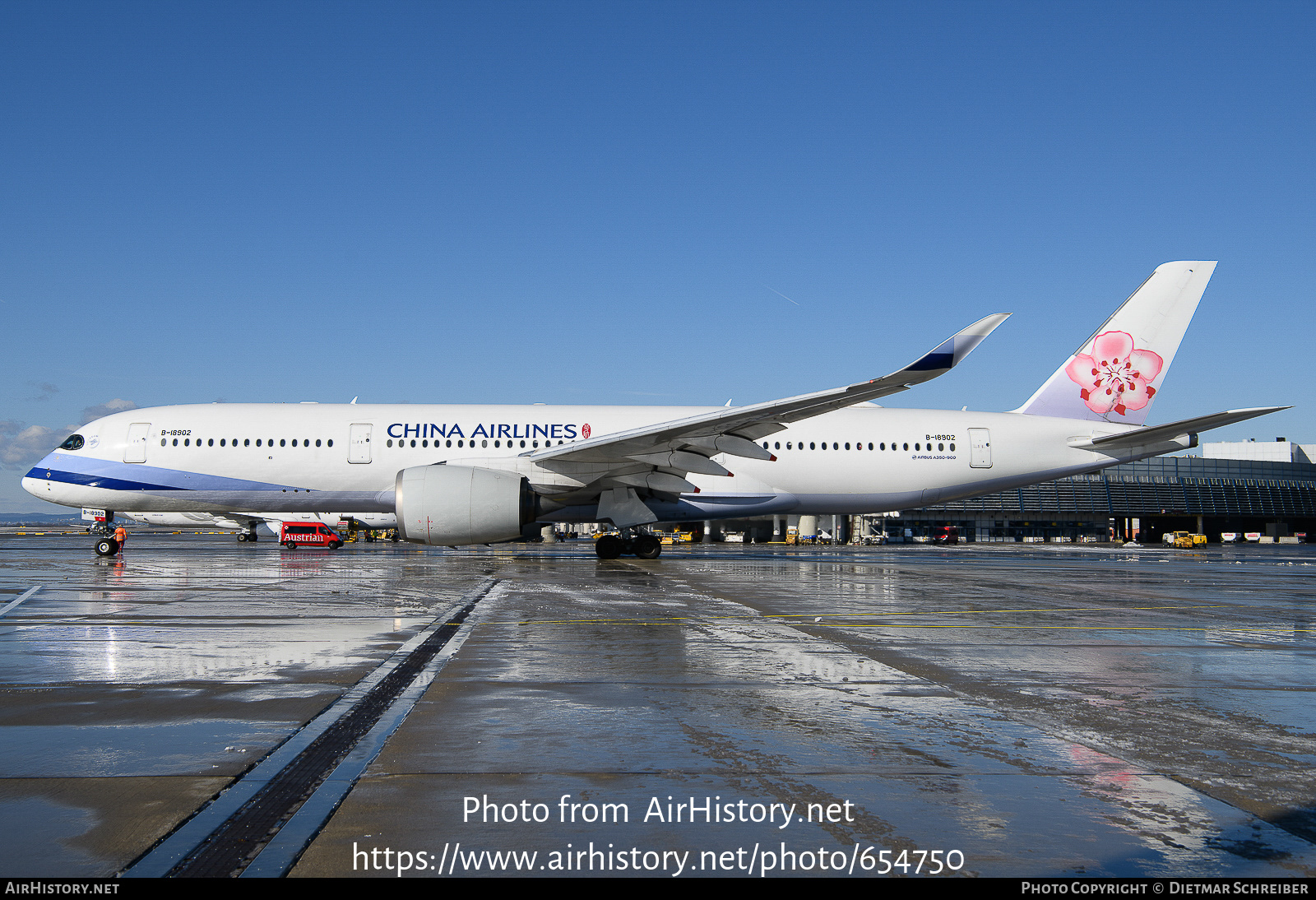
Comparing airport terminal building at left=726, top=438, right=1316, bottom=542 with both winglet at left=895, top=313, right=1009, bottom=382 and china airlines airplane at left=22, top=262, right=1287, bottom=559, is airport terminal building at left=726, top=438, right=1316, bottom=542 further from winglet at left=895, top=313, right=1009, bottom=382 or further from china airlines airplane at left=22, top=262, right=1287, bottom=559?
winglet at left=895, top=313, right=1009, bottom=382

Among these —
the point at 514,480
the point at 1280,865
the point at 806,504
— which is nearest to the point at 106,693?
the point at 1280,865

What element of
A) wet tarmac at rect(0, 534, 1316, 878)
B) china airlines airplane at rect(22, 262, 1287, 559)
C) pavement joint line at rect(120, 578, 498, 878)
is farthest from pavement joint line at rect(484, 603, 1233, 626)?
china airlines airplane at rect(22, 262, 1287, 559)

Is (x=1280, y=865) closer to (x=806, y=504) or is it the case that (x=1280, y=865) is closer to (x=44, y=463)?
(x=806, y=504)

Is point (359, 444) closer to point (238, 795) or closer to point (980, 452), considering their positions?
point (980, 452)

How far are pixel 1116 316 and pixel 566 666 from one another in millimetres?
22004

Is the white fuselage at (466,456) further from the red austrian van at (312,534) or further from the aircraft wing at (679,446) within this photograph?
the red austrian van at (312,534)

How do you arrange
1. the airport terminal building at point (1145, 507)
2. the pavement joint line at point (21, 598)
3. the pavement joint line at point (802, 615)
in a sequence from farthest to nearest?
1. the airport terminal building at point (1145, 507)
2. the pavement joint line at point (21, 598)
3. the pavement joint line at point (802, 615)

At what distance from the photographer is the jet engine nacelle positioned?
1758cm

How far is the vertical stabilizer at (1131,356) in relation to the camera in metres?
23.3

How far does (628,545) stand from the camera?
23297 millimetres

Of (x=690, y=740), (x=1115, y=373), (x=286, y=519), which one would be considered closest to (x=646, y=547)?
(x=1115, y=373)

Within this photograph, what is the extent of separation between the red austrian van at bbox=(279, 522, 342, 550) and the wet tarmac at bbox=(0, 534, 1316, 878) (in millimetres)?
23186

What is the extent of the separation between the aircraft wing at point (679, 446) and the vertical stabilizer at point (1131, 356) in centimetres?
933

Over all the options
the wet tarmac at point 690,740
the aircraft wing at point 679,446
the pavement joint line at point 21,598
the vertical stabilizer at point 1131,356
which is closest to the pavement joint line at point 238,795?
the wet tarmac at point 690,740
